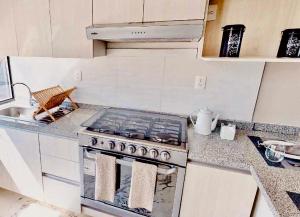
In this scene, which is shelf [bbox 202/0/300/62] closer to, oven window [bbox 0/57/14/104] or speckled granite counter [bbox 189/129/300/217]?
speckled granite counter [bbox 189/129/300/217]

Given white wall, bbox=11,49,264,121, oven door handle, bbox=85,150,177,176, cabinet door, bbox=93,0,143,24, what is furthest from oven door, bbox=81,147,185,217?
cabinet door, bbox=93,0,143,24

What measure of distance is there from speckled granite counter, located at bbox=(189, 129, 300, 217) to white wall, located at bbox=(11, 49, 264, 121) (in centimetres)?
26

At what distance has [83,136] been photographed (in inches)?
49.1

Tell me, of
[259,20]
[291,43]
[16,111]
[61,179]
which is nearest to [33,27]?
[16,111]

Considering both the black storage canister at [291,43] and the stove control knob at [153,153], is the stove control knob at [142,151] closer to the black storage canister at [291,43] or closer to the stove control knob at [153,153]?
the stove control knob at [153,153]

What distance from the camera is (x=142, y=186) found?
3.86 feet

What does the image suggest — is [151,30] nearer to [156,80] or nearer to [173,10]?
[173,10]

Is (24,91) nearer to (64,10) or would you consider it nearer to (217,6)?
(64,10)

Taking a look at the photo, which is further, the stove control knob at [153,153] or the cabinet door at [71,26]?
the cabinet door at [71,26]

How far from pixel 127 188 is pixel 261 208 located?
797mm

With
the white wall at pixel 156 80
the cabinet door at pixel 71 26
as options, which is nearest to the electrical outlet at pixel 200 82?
the white wall at pixel 156 80

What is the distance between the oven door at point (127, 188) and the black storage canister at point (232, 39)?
0.80 meters

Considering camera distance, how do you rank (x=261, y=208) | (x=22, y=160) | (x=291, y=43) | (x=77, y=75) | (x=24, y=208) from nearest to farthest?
(x=261, y=208)
(x=291, y=43)
(x=22, y=160)
(x=24, y=208)
(x=77, y=75)

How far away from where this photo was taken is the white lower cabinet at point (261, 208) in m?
0.88
